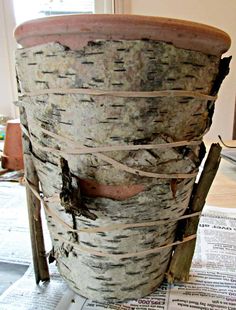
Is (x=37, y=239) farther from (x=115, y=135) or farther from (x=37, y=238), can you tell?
(x=115, y=135)

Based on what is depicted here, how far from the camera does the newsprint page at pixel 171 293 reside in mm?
347

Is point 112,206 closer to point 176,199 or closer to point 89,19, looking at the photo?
point 176,199

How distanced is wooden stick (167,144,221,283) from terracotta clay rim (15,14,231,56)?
147mm

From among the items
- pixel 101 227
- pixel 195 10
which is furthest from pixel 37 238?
pixel 195 10

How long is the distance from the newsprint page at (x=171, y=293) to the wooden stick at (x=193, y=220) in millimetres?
20

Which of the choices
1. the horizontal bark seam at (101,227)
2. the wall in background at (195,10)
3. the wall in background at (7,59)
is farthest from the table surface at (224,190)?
the wall in background at (7,59)

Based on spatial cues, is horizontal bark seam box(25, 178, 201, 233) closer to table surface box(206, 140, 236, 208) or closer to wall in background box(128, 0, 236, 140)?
table surface box(206, 140, 236, 208)

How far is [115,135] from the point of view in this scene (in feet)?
0.86

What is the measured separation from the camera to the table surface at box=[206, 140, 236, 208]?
61 cm

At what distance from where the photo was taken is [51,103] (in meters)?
0.27

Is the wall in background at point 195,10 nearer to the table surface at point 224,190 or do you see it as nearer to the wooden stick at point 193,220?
the table surface at point 224,190

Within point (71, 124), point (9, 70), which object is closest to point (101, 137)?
point (71, 124)

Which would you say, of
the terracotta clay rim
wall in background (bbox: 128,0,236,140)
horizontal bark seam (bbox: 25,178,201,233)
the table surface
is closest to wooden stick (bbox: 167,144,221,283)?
horizontal bark seam (bbox: 25,178,201,233)

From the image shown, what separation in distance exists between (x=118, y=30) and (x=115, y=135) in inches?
3.6
